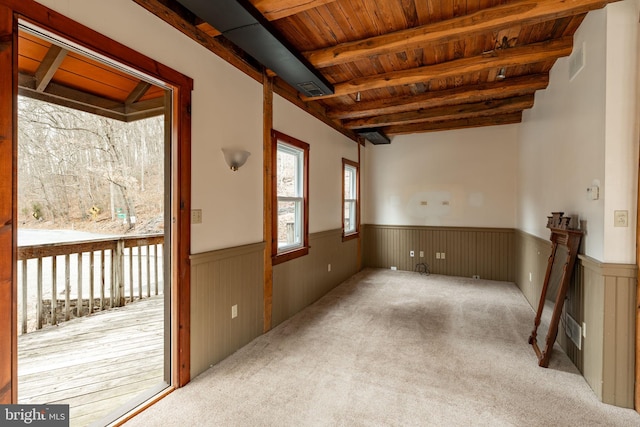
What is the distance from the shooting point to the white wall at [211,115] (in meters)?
1.75

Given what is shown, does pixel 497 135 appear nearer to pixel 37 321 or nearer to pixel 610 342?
pixel 610 342

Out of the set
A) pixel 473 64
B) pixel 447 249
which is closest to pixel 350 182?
pixel 447 249

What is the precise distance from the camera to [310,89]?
336 centimetres

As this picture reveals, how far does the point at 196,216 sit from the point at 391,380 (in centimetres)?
202

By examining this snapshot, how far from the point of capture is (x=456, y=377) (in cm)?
228

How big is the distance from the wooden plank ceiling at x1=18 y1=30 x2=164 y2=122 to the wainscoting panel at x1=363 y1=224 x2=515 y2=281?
476cm

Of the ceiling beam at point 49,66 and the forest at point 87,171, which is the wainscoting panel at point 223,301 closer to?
the forest at point 87,171

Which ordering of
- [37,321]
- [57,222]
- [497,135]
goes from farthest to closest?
[497,135] → [37,321] → [57,222]

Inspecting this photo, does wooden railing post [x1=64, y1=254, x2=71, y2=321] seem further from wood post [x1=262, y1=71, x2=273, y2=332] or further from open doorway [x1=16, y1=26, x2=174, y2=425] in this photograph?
wood post [x1=262, y1=71, x2=273, y2=332]

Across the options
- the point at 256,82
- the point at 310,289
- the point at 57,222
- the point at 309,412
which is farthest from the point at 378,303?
the point at 57,222

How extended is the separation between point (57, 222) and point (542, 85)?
17.0 ft

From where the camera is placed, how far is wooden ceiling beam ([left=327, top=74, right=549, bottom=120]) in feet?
11.5

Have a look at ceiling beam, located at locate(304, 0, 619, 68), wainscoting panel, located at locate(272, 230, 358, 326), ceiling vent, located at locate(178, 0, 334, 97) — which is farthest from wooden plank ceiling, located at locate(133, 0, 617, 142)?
wainscoting panel, located at locate(272, 230, 358, 326)

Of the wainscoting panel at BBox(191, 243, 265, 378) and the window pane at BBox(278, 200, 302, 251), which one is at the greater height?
the window pane at BBox(278, 200, 302, 251)
